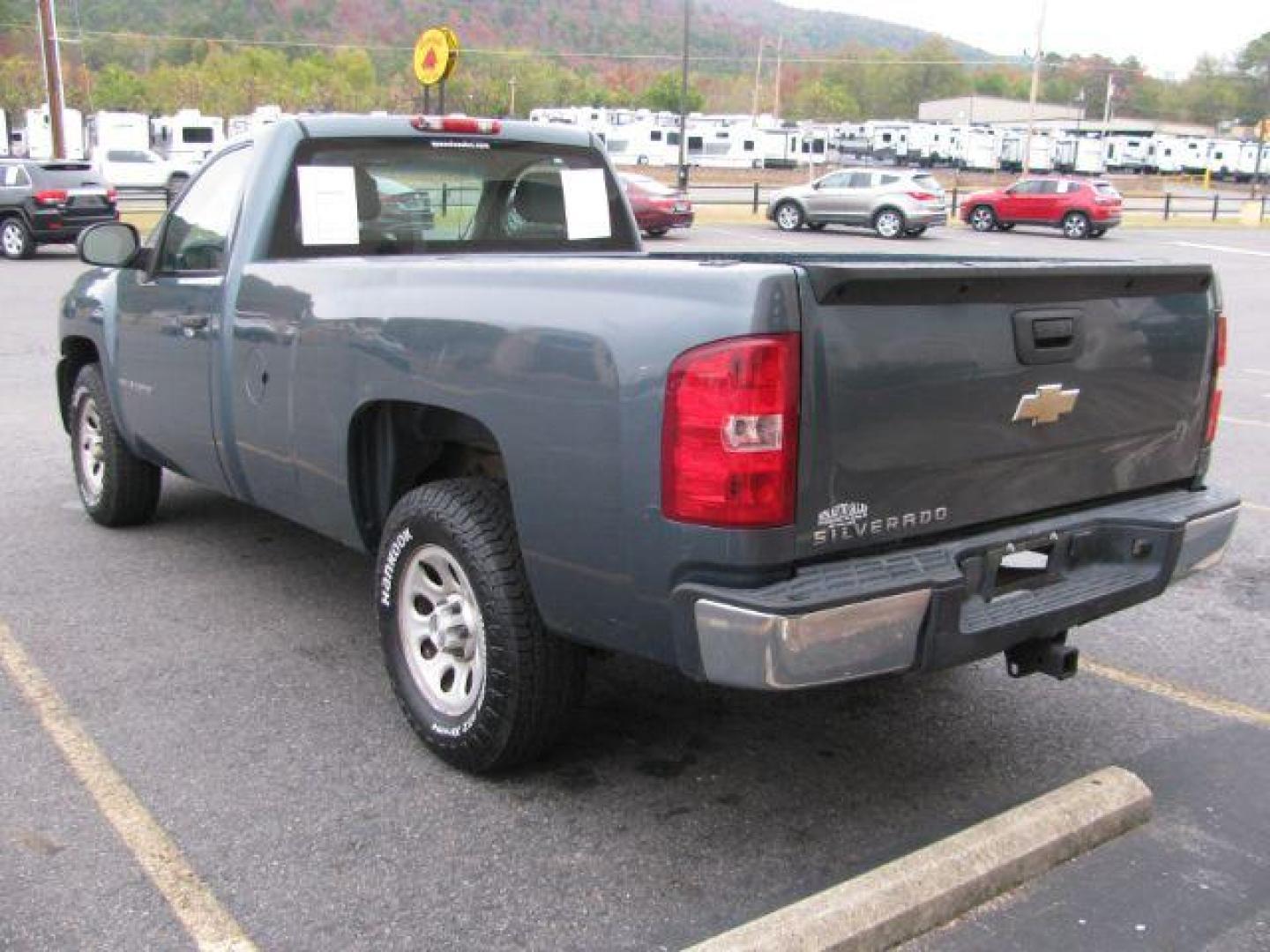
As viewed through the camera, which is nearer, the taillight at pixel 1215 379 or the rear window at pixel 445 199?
the taillight at pixel 1215 379

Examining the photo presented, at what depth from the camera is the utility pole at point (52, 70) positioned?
1108 inches

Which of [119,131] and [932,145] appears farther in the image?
[932,145]

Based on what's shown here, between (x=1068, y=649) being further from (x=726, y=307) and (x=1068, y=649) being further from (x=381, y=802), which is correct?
(x=381, y=802)

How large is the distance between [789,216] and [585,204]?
27.9m

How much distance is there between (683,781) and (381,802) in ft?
2.78

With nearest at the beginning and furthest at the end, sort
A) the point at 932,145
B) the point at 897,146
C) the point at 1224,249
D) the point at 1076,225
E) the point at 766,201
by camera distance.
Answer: the point at 1224,249 < the point at 1076,225 < the point at 766,201 < the point at 932,145 < the point at 897,146

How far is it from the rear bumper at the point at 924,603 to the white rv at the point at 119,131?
1856 inches

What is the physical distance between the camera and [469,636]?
11.7ft

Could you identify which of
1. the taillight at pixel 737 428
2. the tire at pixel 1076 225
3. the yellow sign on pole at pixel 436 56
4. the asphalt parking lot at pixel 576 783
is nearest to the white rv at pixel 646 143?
the tire at pixel 1076 225

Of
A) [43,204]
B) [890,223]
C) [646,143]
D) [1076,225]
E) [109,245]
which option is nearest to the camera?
[109,245]

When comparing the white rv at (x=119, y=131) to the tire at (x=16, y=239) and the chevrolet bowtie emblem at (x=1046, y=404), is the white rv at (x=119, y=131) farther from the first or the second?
the chevrolet bowtie emblem at (x=1046, y=404)

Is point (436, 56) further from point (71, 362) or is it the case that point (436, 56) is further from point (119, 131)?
point (119, 131)

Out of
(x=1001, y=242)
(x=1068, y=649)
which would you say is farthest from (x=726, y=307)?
(x=1001, y=242)

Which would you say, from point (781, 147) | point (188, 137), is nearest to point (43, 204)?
point (188, 137)
